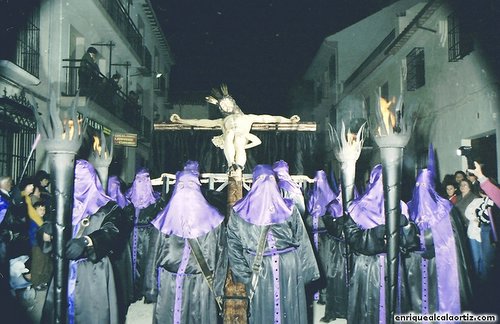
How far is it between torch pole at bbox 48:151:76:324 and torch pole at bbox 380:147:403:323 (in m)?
2.98

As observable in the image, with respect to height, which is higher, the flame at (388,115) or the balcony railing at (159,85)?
the balcony railing at (159,85)

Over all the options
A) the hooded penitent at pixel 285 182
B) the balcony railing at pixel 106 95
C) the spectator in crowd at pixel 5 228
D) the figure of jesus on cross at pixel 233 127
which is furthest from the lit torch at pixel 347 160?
the balcony railing at pixel 106 95

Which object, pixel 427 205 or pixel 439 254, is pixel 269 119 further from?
pixel 439 254

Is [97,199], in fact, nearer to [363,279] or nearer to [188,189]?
[188,189]

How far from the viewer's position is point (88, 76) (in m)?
13.6

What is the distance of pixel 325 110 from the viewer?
28328 mm

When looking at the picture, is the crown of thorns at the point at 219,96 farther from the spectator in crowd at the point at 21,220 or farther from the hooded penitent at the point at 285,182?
the spectator in crowd at the point at 21,220

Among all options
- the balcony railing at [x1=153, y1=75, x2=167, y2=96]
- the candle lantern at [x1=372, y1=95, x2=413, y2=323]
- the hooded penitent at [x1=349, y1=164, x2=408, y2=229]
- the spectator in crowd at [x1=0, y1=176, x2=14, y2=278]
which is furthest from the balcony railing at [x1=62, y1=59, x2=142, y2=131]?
the candle lantern at [x1=372, y1=95, x2=413, y2=323]

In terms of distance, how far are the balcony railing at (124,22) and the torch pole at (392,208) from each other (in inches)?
536

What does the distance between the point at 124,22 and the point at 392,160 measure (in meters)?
17.1

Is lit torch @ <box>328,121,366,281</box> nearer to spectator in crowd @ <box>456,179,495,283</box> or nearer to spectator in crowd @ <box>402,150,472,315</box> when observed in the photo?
spectator in crowd @ <box>402,150,472,315</box>

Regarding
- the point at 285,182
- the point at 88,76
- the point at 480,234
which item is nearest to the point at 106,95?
the point at 88,76

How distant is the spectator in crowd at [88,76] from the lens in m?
13.0

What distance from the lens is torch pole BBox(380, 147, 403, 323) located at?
401cm
